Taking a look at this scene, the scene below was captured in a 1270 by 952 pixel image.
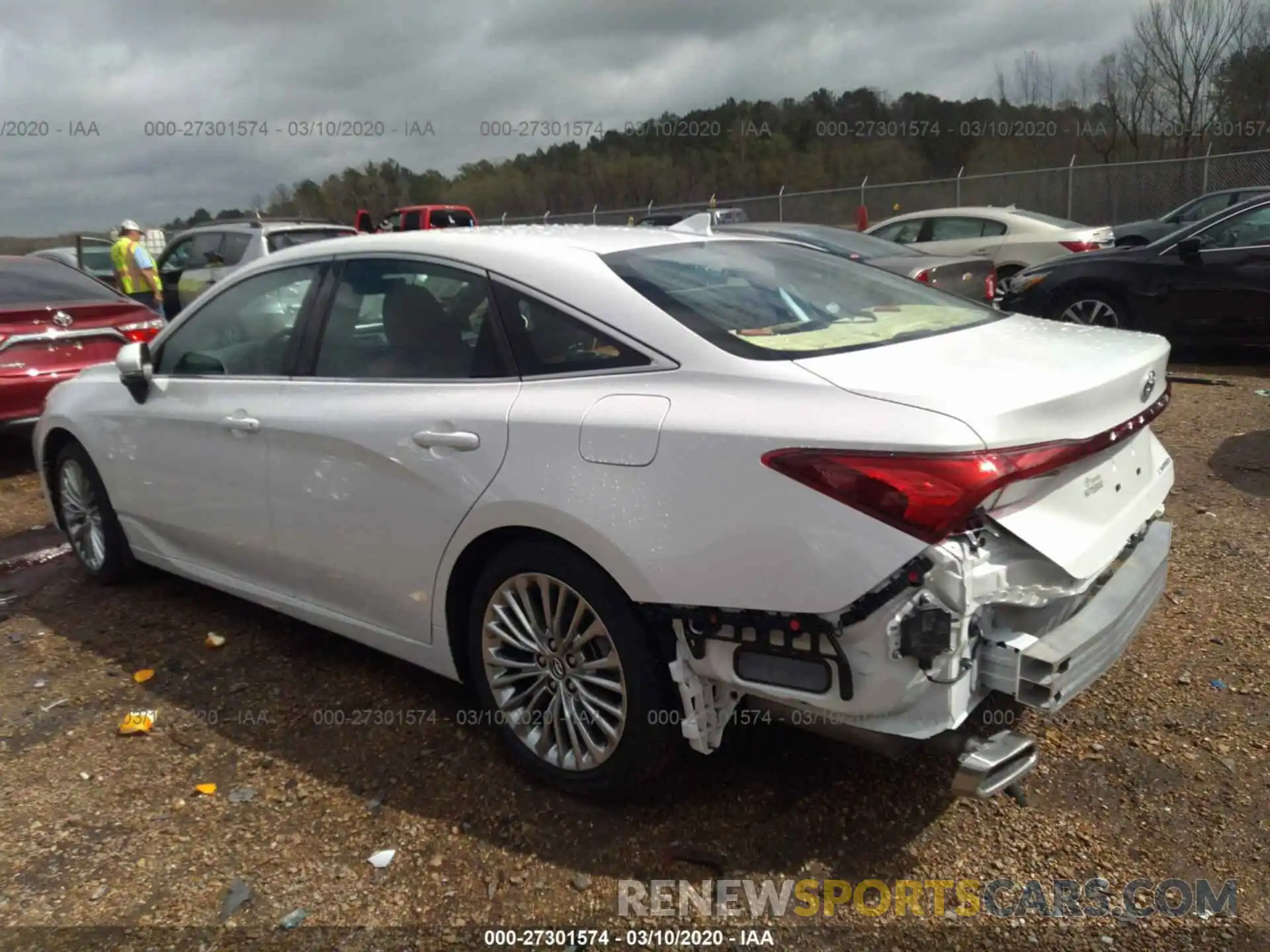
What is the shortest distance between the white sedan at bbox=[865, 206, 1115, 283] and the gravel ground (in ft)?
31.8

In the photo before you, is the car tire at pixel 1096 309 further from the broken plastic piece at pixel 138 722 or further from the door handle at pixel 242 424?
the broken plastic piece at pixel 138 722

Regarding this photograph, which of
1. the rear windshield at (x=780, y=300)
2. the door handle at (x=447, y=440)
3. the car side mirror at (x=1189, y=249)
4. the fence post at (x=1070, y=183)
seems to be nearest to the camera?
the rear windshield at (x=780, y=300)

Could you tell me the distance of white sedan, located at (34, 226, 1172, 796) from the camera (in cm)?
220

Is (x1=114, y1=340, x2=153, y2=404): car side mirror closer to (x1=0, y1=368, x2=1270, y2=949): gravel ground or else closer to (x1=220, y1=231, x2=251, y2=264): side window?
(x1=0, y1=368, x2=1270, y2=949): gravel ground

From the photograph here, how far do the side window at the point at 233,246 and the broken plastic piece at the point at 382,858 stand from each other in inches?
401

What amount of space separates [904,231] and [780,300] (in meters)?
12.2

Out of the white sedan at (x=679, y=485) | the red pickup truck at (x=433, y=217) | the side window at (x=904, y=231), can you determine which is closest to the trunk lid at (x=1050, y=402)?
the white sedan at (x=679, y=485)

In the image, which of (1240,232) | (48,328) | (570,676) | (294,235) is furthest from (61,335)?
(1240,232)

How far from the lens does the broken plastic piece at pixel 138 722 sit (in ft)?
11.5

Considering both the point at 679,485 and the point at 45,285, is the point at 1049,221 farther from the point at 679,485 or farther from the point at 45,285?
the point at 679,485

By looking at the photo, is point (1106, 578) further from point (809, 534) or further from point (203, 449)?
point (203, 449)

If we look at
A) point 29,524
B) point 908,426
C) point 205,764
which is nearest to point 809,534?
point 908,426

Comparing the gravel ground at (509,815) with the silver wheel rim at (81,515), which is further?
the silver wheel rim at (81,515)

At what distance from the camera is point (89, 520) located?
4828mm
